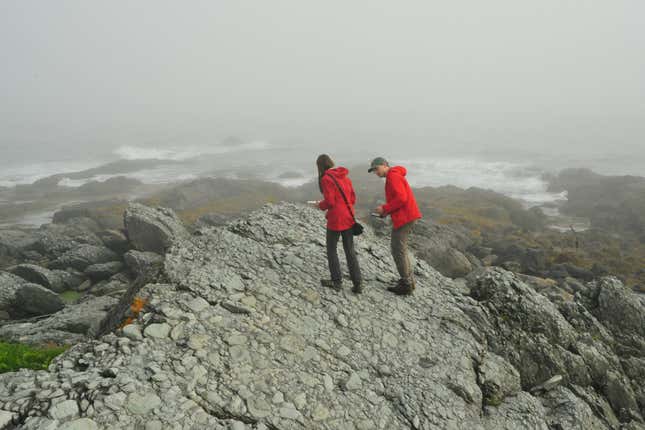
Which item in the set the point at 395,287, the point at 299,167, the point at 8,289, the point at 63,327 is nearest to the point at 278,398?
the point at 395,287

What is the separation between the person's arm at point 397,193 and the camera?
371 inches

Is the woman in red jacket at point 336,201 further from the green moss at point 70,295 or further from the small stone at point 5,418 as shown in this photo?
the green moss at point 70,295

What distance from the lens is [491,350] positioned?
10.2m

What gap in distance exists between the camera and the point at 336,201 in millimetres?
9523

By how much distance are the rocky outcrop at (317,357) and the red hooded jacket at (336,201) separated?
2.02m

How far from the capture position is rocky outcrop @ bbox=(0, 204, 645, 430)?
627 cm

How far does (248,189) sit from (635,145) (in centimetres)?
15819

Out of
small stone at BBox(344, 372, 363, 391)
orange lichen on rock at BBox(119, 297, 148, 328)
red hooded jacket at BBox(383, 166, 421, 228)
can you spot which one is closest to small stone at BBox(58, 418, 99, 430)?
orange lichen on rock at BBox(119, 297, 148, 328)

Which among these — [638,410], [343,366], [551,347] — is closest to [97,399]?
[343,366]

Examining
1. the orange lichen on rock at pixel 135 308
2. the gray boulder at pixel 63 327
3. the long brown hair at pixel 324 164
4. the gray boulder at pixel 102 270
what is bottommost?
the gray boulder at pixel 102 270

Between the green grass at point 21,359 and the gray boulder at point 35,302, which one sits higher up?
the green grass at point 21,359

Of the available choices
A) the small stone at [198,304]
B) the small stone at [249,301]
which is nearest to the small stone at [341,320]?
the small stone at [249,301]

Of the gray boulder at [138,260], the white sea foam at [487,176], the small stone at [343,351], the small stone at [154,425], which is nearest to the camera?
the small stone at [154,425]

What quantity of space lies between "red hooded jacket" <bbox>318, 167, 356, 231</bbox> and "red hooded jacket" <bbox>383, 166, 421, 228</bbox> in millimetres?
920
